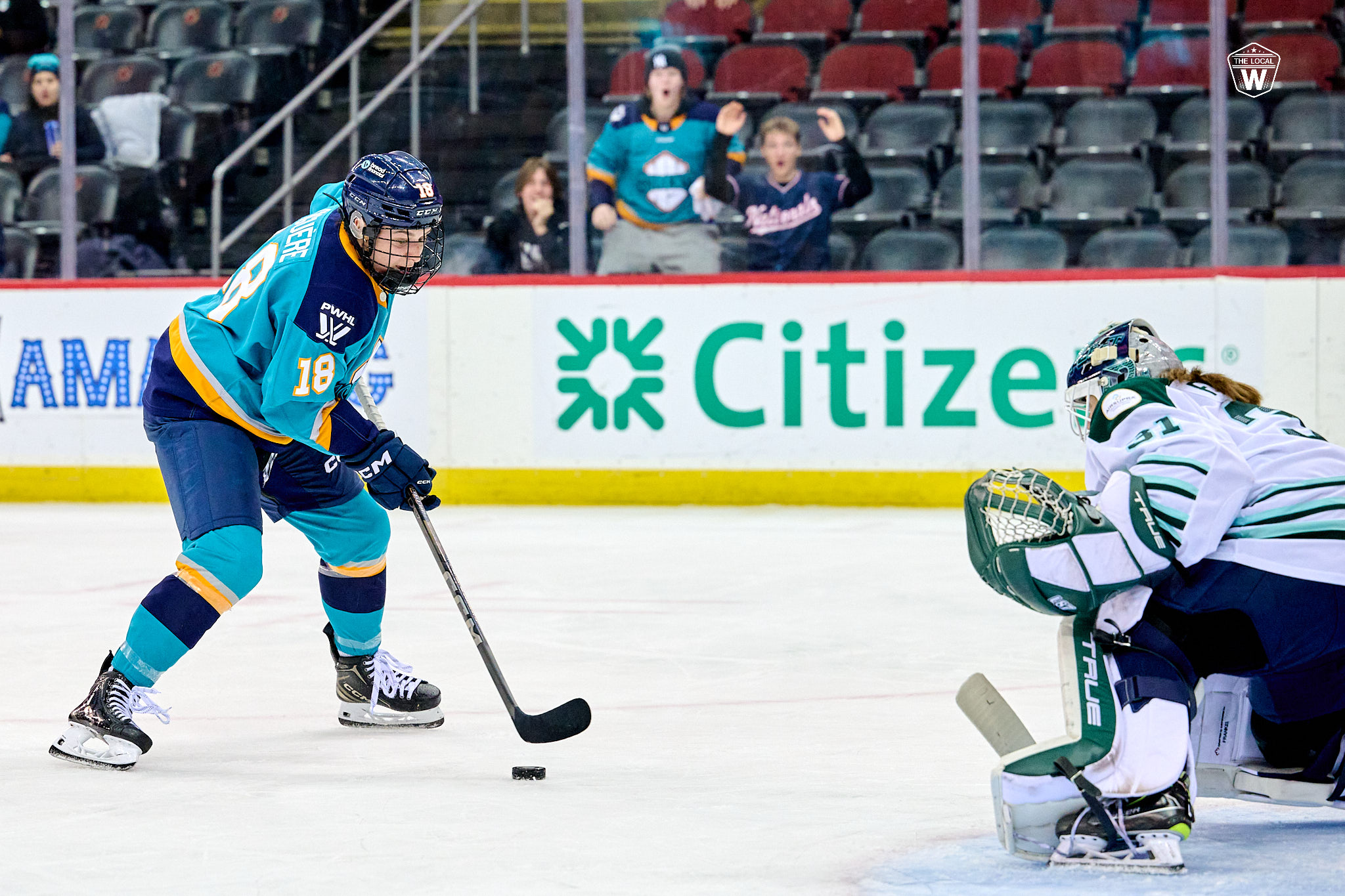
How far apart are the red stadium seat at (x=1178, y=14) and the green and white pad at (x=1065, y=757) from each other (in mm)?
5657

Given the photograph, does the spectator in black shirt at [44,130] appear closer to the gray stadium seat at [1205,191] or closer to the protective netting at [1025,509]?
the gray stadium seat at [1205,191]

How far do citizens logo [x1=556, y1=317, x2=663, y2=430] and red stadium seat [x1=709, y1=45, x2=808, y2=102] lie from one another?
1.04 metres

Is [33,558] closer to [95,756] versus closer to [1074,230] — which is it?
[95,756]

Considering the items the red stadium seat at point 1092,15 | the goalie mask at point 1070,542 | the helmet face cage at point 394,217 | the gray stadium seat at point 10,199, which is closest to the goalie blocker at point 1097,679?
the goalie mask at point 1070,542

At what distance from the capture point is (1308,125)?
741 centimetres

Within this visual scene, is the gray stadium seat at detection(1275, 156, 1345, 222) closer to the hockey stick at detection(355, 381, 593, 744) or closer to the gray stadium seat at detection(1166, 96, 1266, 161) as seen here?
the gray stadium seat at detection(1166, 96, 1266, 161)

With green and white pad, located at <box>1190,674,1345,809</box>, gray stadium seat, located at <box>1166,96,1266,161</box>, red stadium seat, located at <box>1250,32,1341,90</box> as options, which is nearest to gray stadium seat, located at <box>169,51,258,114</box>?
gray stadium seat, located at <box>1166,96,1266,161</box>

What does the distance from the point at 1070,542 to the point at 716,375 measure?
18.2ft

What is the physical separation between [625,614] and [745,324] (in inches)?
120

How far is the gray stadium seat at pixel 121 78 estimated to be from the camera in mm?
8508

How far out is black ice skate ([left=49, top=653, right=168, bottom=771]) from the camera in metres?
3.13

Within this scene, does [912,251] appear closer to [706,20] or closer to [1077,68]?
[1077,68]

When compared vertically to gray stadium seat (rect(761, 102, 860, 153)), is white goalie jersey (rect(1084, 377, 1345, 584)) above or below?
below

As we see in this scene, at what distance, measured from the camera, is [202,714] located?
143 inches
